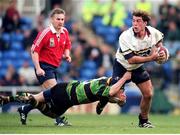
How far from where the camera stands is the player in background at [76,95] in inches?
547

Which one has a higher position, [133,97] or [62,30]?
[62,30]

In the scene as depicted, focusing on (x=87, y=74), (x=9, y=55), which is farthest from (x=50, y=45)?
(x=9, y=55)

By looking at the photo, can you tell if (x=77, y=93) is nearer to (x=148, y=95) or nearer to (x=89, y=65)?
(x=148, y=95)

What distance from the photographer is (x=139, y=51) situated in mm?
14336

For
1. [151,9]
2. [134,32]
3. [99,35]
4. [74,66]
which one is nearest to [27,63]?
[74,66]

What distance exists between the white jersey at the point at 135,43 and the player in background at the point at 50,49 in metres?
1.53

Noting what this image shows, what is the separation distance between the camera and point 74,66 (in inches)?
985

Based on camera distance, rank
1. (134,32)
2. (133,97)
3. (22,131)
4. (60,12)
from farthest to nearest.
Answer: (133,97) → (60,12) → (134,32) → (22,131)

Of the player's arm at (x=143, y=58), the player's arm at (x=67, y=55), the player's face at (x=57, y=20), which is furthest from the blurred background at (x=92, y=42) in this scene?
the player's arm at (x=143, y=58)

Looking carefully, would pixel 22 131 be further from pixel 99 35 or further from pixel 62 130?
pixel 99 35

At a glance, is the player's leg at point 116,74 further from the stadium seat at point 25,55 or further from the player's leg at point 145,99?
the stadium seat at point 25,55

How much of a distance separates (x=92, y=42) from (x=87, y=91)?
1231 centimetres

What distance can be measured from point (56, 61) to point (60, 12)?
974 millimetres

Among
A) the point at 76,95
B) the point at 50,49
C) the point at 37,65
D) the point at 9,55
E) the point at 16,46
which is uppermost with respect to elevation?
the point at 50,49
